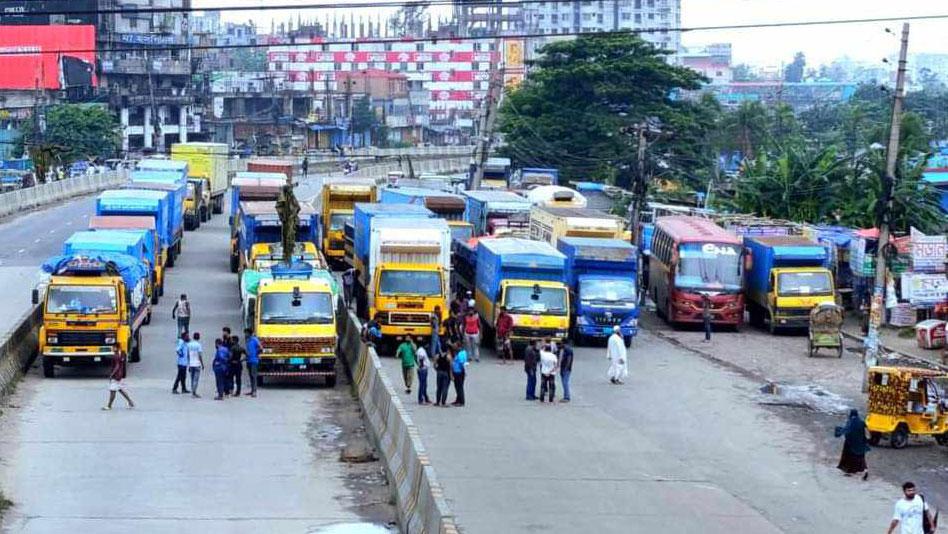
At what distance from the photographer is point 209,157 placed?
77.1 m

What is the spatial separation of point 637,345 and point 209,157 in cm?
3901

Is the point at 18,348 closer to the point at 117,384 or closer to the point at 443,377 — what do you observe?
the point at 117,384

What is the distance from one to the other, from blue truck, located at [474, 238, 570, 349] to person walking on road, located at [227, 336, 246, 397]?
713cm

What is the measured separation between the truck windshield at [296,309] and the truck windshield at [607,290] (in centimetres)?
791

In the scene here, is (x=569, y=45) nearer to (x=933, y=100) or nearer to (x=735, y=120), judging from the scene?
(x=735, y=120)

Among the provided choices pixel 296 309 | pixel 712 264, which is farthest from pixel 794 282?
pixel 296 309

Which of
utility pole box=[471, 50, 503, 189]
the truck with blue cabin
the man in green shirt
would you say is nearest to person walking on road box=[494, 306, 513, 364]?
the man in green shirt

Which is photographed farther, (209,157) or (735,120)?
(735,120)

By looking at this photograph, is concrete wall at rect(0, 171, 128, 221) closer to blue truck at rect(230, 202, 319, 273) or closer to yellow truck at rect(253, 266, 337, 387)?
blue truck at rect(230, 202, 319, 273)

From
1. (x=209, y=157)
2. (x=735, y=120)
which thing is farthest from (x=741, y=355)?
(x=735, y=120)

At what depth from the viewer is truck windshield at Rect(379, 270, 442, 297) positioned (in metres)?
38.2

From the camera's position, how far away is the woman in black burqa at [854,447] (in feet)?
84.4

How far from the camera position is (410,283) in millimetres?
38438

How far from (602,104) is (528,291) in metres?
55.2
